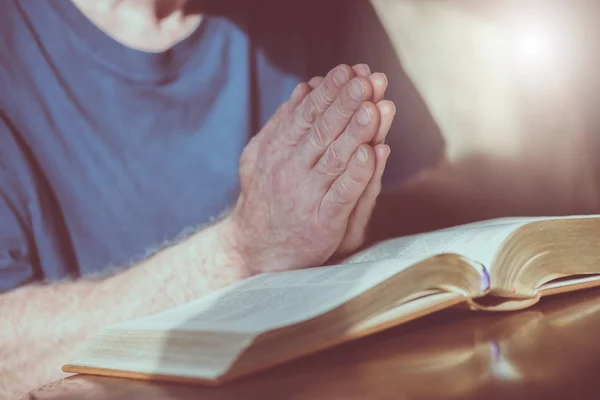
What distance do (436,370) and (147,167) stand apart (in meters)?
0.64

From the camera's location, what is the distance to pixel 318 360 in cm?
59

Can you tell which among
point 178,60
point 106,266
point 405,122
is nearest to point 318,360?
point 106,266

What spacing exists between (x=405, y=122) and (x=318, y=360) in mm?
778

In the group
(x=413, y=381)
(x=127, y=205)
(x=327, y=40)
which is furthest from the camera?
(x=327, y=40)

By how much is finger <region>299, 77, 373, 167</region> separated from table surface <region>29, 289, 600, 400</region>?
0.32 meters

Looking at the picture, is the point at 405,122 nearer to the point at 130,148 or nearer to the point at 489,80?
the point at 489,80

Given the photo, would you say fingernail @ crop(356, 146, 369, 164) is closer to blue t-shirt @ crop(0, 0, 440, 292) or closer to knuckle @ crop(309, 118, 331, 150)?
knuckle @ crop(309, 118, 331, 150)

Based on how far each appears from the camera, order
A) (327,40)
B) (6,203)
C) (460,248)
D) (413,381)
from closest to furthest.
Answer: (413,381) < (460,248) < (6,203) < (327,40)

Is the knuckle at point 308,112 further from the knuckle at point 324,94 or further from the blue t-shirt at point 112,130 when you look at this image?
the blue t-shirt at point 112,130

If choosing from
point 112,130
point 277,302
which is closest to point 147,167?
point 112,130

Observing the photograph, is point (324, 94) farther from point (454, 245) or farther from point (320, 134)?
point (454, 245)

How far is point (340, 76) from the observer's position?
950mm

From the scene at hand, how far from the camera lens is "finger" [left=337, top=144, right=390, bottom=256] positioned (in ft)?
3.13

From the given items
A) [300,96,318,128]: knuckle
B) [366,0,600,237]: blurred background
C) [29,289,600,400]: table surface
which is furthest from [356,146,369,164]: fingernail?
[366,0,600,237]: blurred background
